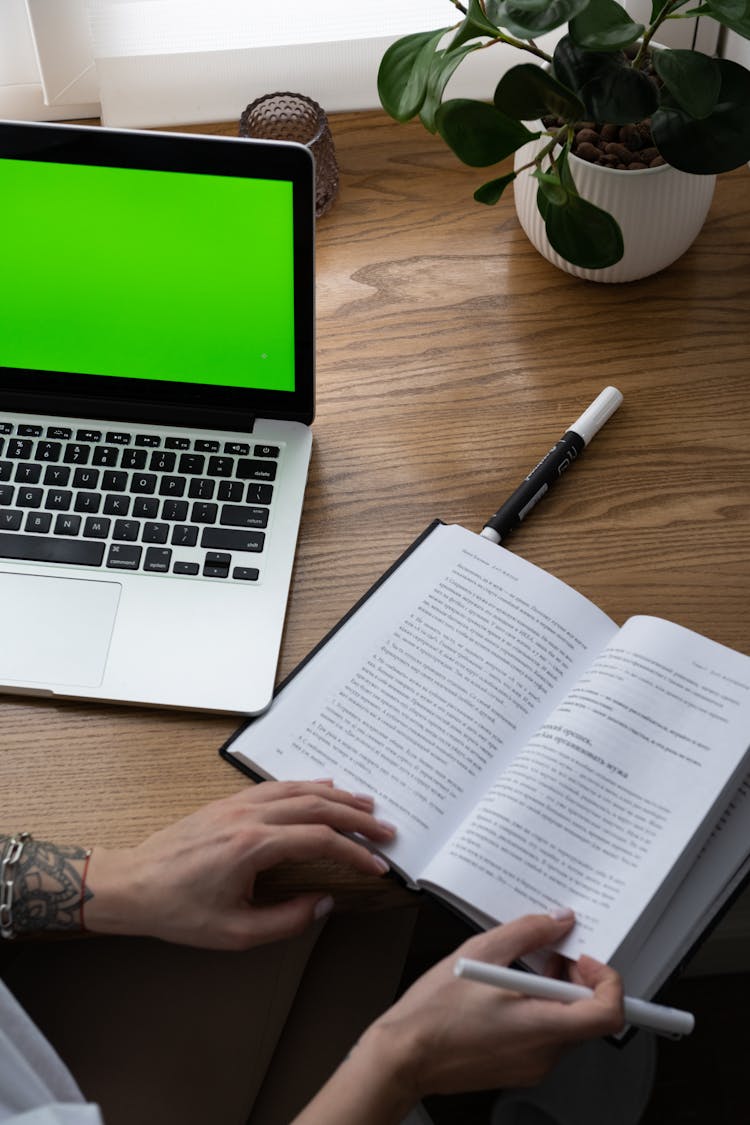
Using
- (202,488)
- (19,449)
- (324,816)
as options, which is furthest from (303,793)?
(19,449)

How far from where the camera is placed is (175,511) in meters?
0.89

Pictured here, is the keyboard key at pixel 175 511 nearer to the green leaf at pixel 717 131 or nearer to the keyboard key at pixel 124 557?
the keyboard key at pixel 124 557

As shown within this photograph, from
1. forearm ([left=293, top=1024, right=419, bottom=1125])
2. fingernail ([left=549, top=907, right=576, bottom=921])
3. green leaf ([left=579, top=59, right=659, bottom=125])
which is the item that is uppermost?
green leaf ([left=579, top=59, right=659, bottom=125])

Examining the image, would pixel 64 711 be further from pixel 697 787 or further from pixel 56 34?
pixel 56 34

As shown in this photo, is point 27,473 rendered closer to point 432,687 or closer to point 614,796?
point 432,687

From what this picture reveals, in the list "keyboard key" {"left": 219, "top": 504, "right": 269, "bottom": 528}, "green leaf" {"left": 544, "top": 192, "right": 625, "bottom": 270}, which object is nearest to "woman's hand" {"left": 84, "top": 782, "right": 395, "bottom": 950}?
"keyboard key" {"left": 219, "top": 504, "right": 269, "bottom": 528}

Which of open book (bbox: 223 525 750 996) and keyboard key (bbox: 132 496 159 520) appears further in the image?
keyboard key (bbox: 132 496 159 520)

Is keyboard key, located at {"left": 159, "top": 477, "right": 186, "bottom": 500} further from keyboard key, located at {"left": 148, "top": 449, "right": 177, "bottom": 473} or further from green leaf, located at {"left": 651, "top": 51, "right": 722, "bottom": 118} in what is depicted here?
green leaf, located at {"left": 651, "top": 51, "right": 722, "bottom": 118}

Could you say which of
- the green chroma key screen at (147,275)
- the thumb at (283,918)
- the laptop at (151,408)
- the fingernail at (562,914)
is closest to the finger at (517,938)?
the fingernail at (562,914)

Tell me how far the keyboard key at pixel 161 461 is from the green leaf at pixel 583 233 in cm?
35

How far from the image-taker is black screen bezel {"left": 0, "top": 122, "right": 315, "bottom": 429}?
77 cm

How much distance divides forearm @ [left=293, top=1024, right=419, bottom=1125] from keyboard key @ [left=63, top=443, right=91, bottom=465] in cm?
48

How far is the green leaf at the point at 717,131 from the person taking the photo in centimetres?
90

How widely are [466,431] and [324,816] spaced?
1.23ft
